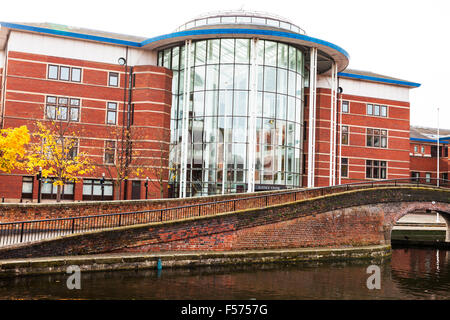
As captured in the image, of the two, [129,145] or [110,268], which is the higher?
[129,145]

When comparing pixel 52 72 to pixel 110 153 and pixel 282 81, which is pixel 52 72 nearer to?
pixel 110 153

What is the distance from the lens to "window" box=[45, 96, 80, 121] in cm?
3347

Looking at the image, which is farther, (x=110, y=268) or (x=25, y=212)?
(x=25, y=212)

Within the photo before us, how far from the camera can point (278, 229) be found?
67.4 feet

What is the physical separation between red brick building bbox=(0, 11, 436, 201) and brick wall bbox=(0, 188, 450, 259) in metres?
10.4

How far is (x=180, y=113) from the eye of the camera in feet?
118

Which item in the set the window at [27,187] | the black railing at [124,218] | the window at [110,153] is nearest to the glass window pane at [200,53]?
the window at [110,153]

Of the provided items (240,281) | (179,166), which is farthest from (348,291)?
(179,166)

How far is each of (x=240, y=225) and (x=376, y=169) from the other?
90.1 ft

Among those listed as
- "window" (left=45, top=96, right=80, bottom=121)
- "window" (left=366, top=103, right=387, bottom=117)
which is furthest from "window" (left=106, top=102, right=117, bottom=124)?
"window" (left=366, top=103, right=387, bottom=117)

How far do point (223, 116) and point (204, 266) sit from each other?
17717 millimetres

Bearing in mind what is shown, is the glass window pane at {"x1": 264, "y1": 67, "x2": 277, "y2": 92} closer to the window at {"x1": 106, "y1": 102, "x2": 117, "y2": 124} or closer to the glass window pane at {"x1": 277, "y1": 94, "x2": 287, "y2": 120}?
the glass window pane at {"x1": 277, "y1": 94, "x2": 287, "y2": 120}

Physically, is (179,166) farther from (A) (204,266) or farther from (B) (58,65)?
(A) (204,266)

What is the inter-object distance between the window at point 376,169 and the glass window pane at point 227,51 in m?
17.5
